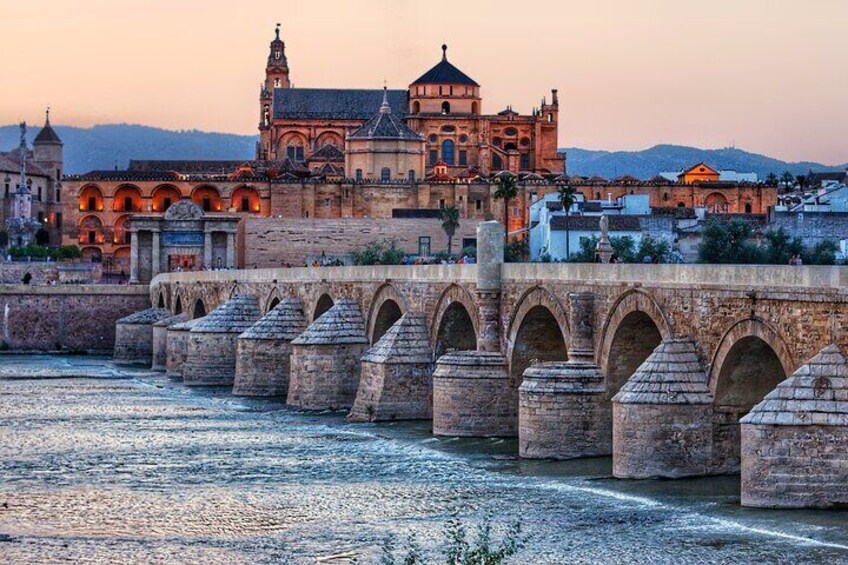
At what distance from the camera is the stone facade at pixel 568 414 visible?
1188 inches

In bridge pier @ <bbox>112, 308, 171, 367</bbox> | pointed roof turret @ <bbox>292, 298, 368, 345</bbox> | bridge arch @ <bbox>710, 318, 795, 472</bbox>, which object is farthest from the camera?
bridge pier @ <bbox>112, 308, 171, 367</bbox>

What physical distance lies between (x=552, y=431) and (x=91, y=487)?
25.1 ft

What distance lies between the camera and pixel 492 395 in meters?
34.7

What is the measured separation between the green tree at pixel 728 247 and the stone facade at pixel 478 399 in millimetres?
31002

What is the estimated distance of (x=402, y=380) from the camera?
127 feet

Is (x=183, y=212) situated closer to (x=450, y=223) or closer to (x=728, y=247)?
(x=450, y=223)

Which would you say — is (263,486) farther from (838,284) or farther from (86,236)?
(86,236)

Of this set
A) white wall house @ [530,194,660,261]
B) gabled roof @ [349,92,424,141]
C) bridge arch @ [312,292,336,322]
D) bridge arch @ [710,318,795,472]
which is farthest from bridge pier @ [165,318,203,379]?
gabled roof @ [349,92,424,141]

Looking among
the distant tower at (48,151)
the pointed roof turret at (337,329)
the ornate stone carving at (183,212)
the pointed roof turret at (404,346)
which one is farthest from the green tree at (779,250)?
the distant tower at (48,151)

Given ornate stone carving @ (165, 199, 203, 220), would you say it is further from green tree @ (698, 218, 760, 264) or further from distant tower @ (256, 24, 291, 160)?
distant tower @ (256, 24, 291, 160)

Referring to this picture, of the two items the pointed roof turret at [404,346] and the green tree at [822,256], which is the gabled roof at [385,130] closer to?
the green tree at [822,256]

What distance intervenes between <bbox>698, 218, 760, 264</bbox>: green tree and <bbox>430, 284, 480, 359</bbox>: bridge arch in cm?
2665

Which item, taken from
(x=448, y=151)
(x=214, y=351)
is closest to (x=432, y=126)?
(x=448, y=151)

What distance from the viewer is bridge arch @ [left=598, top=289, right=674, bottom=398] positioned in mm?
30344
